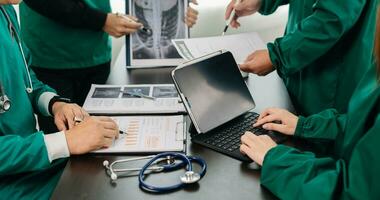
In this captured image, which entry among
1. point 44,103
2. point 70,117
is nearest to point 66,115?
point 70,117

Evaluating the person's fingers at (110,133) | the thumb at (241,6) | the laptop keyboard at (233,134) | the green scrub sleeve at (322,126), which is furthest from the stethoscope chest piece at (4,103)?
the thumb at (241,6)

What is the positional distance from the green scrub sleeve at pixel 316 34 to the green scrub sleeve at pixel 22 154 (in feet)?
2.38

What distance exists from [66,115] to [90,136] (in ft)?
0.74

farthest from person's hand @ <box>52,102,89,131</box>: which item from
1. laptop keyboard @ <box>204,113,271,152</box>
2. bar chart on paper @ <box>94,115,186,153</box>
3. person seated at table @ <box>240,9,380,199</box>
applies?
person seated at table @ <box>240,9,380,199</box>

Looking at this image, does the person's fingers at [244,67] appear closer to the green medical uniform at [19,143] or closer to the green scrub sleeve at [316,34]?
the green scrub sleeve at [316,34]

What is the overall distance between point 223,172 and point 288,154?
155 millimetres

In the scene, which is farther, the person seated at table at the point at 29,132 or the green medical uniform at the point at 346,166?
the person seated at table at the point at 29,132

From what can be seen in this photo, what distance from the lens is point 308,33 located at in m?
1.23

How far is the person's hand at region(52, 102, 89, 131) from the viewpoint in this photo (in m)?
1.23

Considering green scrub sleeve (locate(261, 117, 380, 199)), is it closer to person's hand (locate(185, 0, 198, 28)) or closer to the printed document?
the printed document

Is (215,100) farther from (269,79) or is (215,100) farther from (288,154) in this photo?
(269,79)

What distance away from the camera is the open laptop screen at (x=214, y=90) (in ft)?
3.79

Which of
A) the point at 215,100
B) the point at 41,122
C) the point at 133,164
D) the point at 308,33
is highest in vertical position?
the point at 308,33

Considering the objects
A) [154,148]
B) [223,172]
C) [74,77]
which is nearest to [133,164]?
[154,148]
